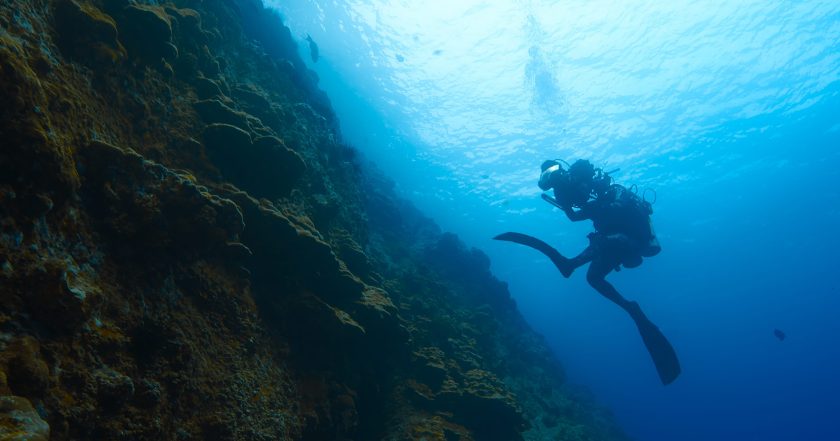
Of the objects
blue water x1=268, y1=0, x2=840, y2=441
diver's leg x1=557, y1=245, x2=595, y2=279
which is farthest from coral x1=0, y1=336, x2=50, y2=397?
blue water x1=268, y1=0, x2=840, y2=441

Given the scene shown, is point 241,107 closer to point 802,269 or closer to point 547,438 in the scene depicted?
point 547,438

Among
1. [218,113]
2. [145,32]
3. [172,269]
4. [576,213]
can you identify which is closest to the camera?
[172,269]

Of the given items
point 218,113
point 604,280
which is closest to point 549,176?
point 604,280

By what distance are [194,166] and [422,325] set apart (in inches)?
304

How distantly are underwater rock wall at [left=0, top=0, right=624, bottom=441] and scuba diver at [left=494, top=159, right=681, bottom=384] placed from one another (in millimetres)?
3335

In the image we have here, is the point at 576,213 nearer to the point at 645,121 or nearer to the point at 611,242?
the point at 611,242

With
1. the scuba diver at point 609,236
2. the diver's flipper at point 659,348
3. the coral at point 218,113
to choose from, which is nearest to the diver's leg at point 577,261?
the scuba diver at point 609,236

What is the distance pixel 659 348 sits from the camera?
27.8 feet

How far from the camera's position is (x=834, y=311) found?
202 feet

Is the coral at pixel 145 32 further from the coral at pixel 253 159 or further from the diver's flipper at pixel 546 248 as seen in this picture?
the diver's flipper at pixel 546 248

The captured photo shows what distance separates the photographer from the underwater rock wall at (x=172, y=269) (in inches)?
103

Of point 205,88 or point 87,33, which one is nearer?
point 87,33

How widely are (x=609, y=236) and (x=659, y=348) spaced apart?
2707 mm

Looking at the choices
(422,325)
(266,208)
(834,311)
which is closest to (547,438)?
(422,325)
